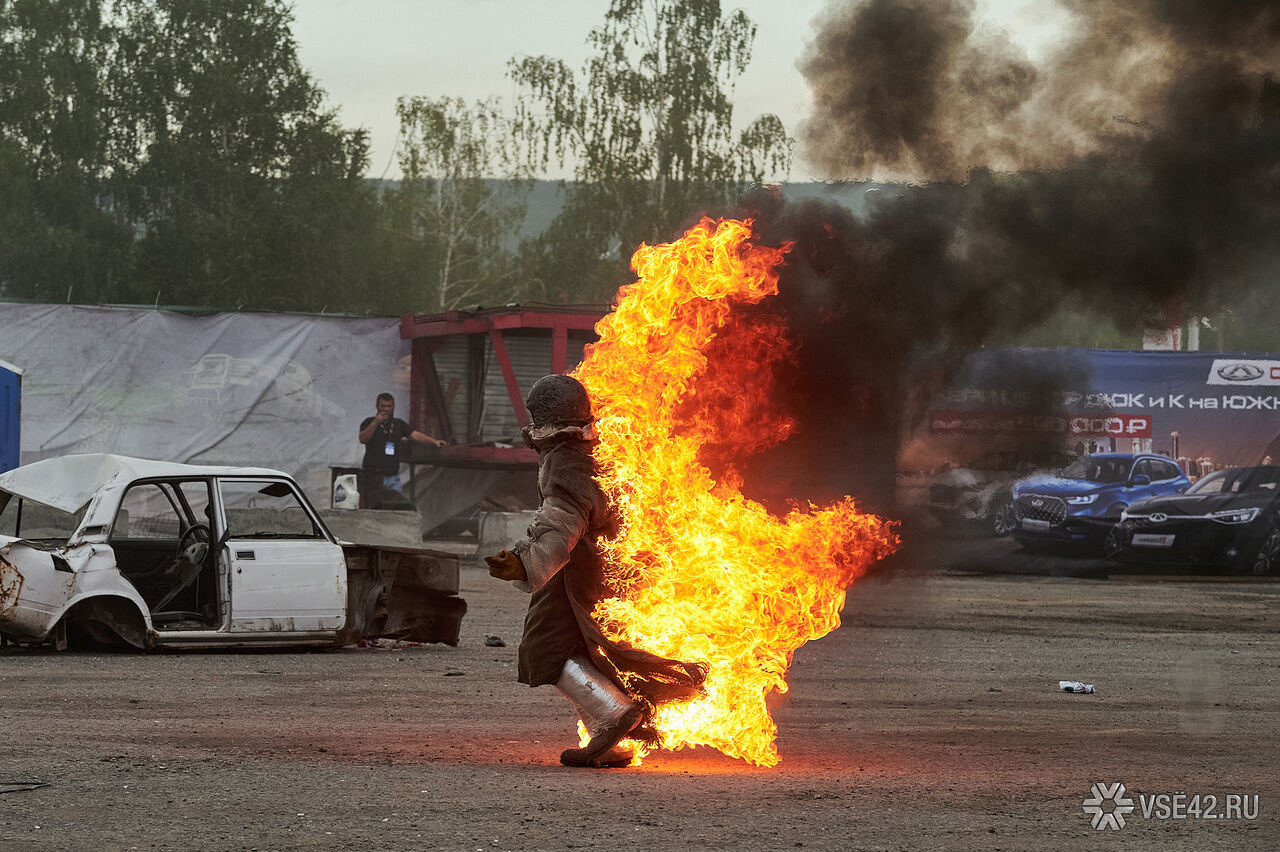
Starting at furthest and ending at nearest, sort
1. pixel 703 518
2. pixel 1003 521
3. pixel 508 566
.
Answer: pixel 1003 521
pixel 703 518
pixel 508 566

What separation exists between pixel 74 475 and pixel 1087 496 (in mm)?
15972

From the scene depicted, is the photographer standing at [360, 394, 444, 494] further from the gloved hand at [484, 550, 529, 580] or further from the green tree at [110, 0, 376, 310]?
the green tree at [110, 0, 376, 310]

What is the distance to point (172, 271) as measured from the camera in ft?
181

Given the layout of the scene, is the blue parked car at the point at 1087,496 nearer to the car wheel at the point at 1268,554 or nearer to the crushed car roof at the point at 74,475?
the car wheel at the point at 1268,554

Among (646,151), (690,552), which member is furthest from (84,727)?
(646,151)

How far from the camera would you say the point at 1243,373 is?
79.8 feet

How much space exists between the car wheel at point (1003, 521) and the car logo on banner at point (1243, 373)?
4223mm

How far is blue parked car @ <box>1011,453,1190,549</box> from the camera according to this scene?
2319 centimetres

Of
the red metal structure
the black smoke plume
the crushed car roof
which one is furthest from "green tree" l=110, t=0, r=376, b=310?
the black smoke plume

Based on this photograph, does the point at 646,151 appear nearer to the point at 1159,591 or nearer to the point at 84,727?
the point at 1159,591

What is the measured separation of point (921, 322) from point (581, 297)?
51705 mm

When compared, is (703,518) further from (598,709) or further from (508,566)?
(508,566)

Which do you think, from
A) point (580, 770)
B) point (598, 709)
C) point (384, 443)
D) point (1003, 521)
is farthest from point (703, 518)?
point (384, 443)

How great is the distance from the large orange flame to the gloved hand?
733 millimetres
